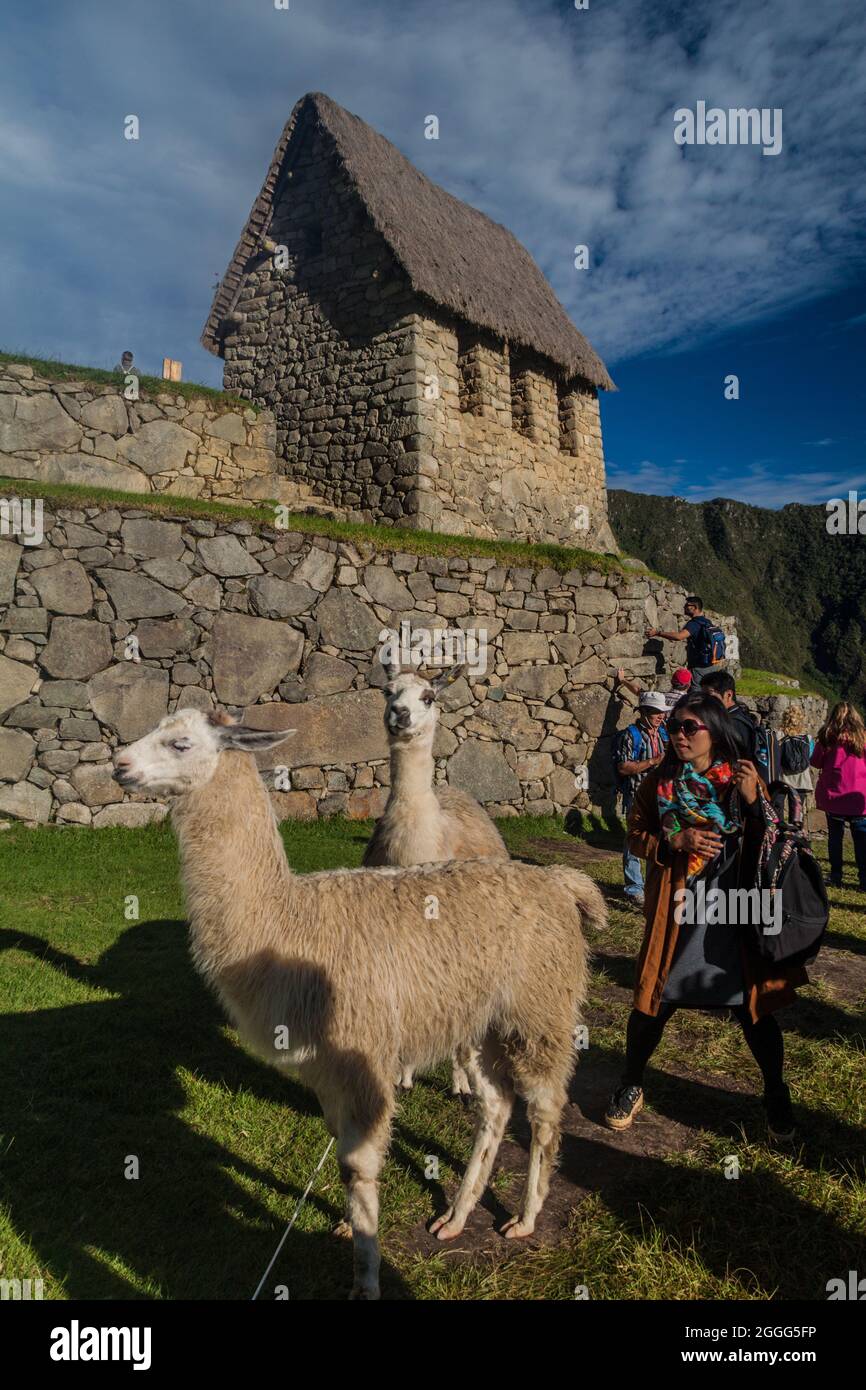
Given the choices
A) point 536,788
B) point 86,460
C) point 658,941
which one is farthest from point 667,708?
point 86,460

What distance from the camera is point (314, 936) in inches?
102

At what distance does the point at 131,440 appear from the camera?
10.0 m

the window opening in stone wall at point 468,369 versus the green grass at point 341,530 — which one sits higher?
the window opening in stone wall at point 468,369

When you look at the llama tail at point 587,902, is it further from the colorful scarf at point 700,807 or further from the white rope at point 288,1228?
the white rope at point 288,1228

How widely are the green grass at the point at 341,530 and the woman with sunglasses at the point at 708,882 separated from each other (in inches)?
258

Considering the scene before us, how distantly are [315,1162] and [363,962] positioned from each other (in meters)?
1.02

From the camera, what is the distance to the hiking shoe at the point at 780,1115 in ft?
10.2

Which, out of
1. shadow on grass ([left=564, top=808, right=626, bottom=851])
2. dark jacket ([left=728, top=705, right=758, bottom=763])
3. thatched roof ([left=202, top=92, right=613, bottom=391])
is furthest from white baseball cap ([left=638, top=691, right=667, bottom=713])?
thatched roof ([left=202, top=92, right=613, bottom=391])

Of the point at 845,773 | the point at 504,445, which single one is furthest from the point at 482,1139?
the point at 504,445

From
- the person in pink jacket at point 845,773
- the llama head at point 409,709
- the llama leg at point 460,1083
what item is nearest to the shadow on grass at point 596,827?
the person in pink jacket at point 845,773

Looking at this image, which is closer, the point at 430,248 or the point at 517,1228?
the point at 517,1228

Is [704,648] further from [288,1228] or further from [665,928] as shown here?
[288,1228]

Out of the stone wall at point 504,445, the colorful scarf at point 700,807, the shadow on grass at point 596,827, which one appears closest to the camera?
the colorful scarf at point 700,807

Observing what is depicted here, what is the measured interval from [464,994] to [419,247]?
1277 cm
